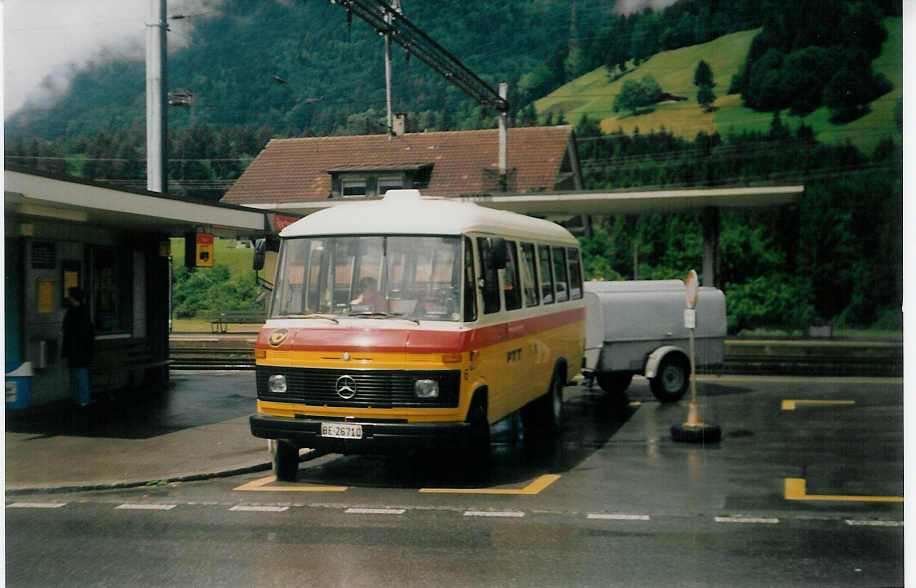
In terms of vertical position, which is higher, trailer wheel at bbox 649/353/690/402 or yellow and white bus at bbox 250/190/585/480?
yellow and white bus at bbox 250/190/585/480

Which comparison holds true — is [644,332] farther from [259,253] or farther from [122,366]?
[122,366]

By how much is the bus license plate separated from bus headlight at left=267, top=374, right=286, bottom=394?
2.13ft

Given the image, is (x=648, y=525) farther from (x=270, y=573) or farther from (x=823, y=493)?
(x=270, y=573)

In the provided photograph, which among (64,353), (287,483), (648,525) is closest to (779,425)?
(648,525)

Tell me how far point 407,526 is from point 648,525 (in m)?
2.07

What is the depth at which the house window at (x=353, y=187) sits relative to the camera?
29.2m

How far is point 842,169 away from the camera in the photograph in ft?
62.1

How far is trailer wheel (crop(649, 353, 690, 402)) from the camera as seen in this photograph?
16812 millimetres

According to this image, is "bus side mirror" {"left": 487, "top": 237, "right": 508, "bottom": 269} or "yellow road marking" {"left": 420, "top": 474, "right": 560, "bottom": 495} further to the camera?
"bus side mirror" {"left": 487, "top": 237, "right": 508, "bottom": 269}

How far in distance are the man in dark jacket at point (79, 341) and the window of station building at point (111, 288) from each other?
5.85ft

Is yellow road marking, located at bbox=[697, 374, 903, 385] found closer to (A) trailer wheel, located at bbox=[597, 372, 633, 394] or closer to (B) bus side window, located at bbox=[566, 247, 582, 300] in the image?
(A) trailer wheel, located at bbox=[597, 372, 633, 394]

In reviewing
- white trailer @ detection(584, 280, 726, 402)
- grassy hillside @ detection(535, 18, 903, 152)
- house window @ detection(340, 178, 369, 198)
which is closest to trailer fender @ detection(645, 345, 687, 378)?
white trailer @ detection(584, 280, 726, 402)

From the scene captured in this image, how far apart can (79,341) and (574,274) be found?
7874 mm

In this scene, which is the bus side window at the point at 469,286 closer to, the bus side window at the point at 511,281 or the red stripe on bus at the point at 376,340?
the red stripe on bus at the point at 376,340
